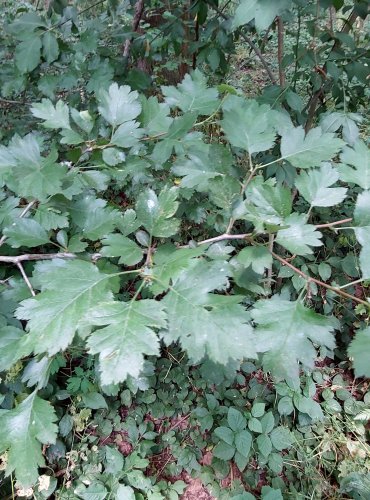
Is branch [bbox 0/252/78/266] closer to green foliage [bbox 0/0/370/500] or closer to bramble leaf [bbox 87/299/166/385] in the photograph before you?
green foliage [bbox 0/0/370/500]

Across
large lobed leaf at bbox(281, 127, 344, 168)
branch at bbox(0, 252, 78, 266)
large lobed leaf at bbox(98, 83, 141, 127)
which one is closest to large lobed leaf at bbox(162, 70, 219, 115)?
large lobed leaf at bbox(98, 83, 141, 127)

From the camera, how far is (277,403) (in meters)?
1.82

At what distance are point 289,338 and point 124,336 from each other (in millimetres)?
263

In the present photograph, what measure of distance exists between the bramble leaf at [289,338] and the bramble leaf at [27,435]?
0.47 metres

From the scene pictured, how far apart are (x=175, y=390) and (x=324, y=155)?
1.38 meters

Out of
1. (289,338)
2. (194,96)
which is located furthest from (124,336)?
(194,96)

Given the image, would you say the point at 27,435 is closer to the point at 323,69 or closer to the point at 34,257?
the point at 34,257

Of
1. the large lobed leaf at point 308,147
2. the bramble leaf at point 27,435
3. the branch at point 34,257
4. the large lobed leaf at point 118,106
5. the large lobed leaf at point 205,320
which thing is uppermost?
the large lobed leaf at point 118,106

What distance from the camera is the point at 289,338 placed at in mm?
621

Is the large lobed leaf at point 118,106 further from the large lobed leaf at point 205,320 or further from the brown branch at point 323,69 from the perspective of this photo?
the brown branch at point 323,69

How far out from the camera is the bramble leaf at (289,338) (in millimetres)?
608

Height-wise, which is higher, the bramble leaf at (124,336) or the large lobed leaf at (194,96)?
the large lobed leaf at (194,96)

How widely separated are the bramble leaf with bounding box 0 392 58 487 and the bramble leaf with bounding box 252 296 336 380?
0.47 metres

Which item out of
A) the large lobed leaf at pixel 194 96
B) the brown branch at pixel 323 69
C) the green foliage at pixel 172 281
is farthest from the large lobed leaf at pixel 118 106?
the brown branch at pixel 323 69
